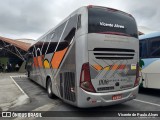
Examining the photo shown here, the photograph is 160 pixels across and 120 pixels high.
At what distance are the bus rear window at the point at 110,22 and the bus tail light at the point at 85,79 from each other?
114 centimetres

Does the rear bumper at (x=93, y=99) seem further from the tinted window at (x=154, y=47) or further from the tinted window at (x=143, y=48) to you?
the tinted window at (x=143, y=48)

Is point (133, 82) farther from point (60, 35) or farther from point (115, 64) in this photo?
point (60, 35)

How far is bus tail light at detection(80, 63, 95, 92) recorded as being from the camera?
20.1ft

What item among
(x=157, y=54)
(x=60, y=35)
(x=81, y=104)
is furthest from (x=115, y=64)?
(x=157, y=54)

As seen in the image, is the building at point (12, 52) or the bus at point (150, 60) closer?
the bus at point (150, 60)

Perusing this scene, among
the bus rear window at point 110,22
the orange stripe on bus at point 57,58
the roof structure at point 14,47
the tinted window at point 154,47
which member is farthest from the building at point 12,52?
the bus rear window at point 110,22

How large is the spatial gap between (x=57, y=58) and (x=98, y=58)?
2310 mm

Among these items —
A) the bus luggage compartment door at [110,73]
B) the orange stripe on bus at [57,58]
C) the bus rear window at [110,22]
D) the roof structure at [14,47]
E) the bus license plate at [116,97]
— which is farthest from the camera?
the roof structure at [14,47]

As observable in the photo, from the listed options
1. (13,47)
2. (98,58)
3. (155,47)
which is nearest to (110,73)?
(98,58)

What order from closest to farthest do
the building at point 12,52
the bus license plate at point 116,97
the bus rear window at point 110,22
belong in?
the bus rear window at point 110,22, the bus license plate at point 116,97, the building at point 12,52

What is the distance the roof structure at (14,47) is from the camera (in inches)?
1390

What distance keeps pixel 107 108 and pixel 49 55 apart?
3.64 m

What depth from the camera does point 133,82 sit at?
7289 mm

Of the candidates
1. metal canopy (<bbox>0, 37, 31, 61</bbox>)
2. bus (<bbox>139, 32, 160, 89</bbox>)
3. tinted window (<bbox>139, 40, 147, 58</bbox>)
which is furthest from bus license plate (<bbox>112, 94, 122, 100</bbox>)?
metal canopy (<bbox>0, 37, 31, 61</bbox>)
